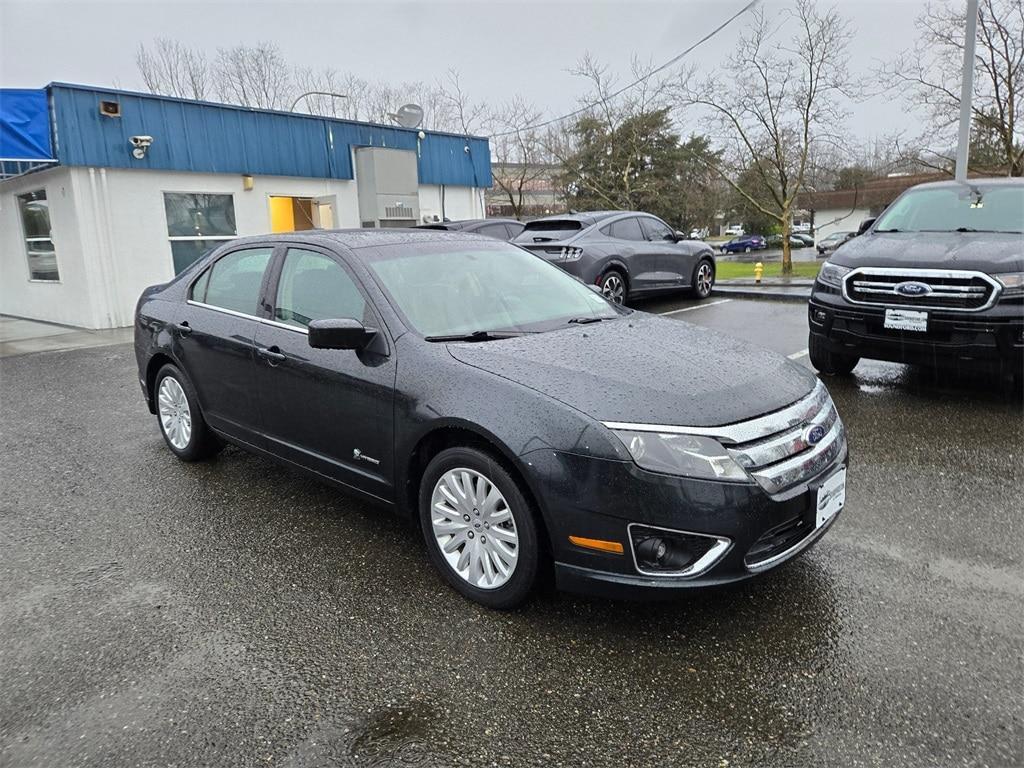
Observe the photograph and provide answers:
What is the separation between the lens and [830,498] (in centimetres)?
270

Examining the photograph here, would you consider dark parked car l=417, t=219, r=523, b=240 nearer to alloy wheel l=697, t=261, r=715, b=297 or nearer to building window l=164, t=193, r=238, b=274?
alloy wheel l=697, t=261, r=715, b=297

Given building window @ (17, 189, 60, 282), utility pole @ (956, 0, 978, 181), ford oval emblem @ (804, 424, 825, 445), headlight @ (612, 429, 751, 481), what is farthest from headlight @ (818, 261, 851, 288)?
building window @ (17, 189, 60, 282)

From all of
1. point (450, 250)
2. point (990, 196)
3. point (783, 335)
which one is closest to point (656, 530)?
point (450, 250)

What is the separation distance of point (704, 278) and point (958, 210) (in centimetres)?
578

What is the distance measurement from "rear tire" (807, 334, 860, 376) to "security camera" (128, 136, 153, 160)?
10.9 meters

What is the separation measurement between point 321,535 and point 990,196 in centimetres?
618

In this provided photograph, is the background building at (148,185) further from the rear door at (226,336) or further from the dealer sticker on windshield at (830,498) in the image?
the dealer sticker on windshield at (830,498)

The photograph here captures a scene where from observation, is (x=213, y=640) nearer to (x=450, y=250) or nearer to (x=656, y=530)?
(x=656, y=530)

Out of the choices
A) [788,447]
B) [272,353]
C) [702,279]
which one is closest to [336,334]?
[272,353]

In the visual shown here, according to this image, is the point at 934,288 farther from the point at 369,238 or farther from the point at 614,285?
the point at 614,285

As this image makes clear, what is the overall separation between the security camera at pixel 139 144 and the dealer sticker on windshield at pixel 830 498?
12218 millimetres

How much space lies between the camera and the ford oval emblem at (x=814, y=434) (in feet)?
8.77

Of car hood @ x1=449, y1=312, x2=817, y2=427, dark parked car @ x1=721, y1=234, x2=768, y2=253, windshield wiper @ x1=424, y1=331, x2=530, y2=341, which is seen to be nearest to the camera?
car hood @ x1=449, y1=312, x2=817, y2=427

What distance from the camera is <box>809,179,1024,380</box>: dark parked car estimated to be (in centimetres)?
483
